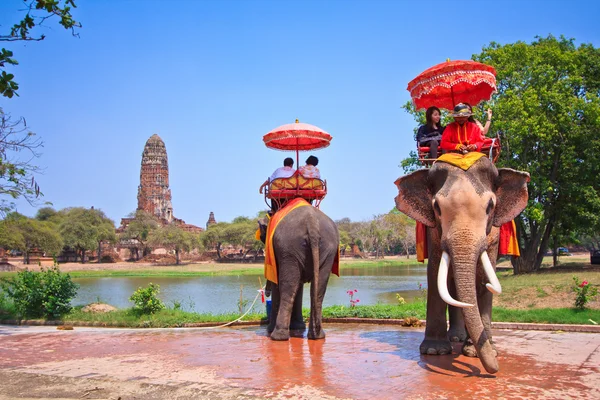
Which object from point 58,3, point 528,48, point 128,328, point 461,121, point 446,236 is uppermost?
point 528,48

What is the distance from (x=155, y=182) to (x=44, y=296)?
244 feet

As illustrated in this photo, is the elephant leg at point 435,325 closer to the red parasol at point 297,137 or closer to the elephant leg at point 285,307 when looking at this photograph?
the elephant leg at point 285,307

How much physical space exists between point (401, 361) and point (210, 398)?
7.96 ft

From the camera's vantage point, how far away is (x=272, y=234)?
9312mm

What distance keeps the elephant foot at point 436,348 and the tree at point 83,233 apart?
192ft

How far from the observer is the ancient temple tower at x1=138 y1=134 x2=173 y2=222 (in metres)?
84.4

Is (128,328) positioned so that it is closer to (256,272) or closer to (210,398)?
(210,398)

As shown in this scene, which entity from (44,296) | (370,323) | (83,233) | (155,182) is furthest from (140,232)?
(370,323)

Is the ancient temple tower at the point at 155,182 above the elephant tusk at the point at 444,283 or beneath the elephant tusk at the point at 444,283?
above

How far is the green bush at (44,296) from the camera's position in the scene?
12.7 m

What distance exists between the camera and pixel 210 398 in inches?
203

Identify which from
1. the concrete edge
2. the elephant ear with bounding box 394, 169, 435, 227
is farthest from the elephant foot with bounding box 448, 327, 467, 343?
the concrete edge

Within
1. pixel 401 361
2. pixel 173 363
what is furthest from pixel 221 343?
pixel 401 361

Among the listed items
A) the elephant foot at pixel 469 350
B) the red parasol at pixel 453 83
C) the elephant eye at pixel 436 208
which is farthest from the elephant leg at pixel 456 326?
the red parasol at pixel 453 83
